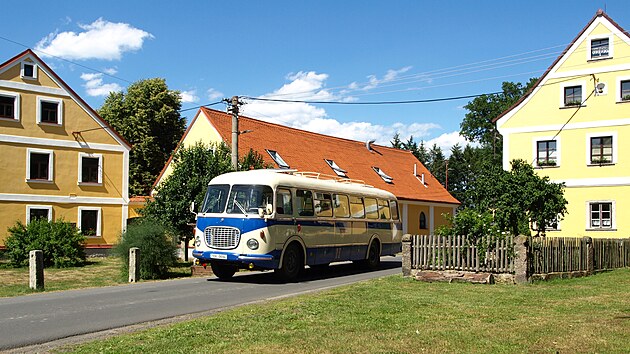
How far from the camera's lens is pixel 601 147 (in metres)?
31.6

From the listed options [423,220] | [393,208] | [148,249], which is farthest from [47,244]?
[423,220]

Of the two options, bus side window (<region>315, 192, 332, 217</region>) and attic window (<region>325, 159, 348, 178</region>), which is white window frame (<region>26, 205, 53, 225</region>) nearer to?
attic window (<region>325, 159, 348, 178</region>)

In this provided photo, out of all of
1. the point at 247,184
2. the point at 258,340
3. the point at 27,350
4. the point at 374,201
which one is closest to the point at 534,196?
the point at 374,201

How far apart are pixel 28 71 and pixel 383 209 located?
20626mm

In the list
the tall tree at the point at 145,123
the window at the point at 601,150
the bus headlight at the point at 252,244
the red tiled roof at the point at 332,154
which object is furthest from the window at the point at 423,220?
the bus headlight at the point at 252,244

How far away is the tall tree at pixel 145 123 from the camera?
179 ft

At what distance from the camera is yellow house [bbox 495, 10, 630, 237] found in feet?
101

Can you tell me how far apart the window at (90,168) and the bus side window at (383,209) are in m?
18.4

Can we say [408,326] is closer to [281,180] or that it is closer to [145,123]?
[281,180]

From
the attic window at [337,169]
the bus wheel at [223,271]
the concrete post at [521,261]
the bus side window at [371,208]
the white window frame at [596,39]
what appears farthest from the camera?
the attic window at [337,169]

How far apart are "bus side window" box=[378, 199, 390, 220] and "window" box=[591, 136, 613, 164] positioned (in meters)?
13.3

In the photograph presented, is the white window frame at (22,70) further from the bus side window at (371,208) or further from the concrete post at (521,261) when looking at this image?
the concrete post at (521,261)

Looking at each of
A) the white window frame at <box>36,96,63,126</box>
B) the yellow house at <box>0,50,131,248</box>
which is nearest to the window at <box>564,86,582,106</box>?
the yellow house at <box>0,50,131,248</box>

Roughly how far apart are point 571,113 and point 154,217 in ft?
69.8
